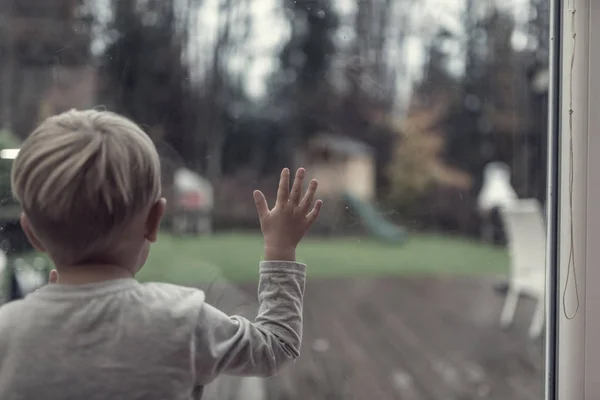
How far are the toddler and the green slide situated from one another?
14.4 inches

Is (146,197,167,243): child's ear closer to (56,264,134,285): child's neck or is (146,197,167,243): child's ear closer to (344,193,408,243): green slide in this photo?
(56,264,134,285): child's neck

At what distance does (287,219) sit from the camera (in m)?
0.86

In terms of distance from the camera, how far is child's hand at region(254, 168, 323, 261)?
33.4 inches

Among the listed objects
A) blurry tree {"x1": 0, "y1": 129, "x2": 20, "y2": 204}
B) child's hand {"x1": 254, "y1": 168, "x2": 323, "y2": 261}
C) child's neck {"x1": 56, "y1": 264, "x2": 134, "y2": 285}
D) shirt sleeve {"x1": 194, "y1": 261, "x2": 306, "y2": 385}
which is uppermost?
blurry tree {"x1": 0, "y1": 129, "x2": 20, "y2": 204}

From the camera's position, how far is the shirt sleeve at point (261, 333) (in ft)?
2.48

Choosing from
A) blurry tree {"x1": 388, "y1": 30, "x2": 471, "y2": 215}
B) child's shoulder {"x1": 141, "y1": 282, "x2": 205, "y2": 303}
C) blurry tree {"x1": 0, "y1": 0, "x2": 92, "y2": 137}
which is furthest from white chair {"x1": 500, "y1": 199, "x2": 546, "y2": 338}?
blurry tree {"x1": 0, "y1": 0, "x2": 92, "y2": 137}

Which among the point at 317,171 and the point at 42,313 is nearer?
the point at 42,313

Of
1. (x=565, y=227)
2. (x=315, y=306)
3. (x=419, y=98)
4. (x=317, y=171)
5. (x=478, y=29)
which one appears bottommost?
(x=315, y=306)

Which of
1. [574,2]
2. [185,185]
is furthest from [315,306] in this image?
[574,2]

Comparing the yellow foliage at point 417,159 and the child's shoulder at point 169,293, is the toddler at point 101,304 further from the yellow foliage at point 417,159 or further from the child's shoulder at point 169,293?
the yellow foliage at point 417,159

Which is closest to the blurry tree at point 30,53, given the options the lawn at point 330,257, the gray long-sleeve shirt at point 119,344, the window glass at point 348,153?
the window glass at point 348,153

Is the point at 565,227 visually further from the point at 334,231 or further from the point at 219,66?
the point at 219,66

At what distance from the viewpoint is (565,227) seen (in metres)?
1.10

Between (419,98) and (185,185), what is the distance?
1.40 ft
